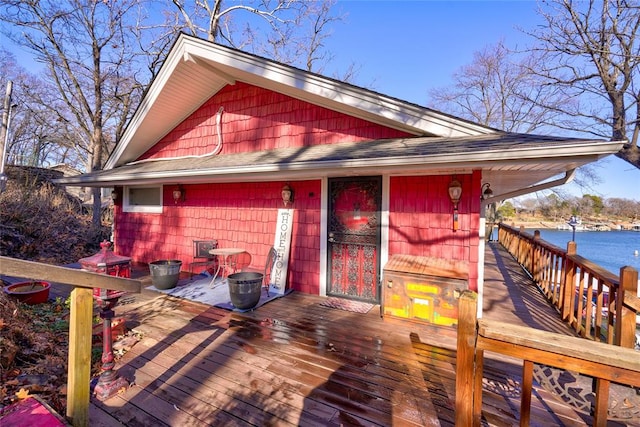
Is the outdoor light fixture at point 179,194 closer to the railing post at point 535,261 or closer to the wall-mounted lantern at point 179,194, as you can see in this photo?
the wall-mounted lantern at point 179,194

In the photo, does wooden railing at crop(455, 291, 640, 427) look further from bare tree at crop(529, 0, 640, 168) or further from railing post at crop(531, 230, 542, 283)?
bare tree at crop(529, 0, 640, 168)

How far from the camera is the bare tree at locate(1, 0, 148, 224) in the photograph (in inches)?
368

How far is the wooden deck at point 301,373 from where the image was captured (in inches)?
83.5

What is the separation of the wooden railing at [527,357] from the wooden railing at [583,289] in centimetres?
147

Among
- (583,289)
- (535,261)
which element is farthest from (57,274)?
(535,261)

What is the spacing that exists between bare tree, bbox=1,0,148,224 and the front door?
941cm

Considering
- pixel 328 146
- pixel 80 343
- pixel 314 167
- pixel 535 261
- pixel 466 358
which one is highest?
pixel 328 146

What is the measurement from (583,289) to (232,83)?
268 inches

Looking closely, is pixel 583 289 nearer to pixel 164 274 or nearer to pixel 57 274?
pixel 57 274

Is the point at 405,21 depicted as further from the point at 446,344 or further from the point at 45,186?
the point at 45,186

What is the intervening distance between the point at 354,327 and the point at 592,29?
13050 millimetres

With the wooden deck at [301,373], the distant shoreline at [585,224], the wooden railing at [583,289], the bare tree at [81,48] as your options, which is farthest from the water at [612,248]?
the bare tree at [81,48]

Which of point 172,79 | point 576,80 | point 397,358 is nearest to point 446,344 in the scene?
point 397,358

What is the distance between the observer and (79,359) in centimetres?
178
